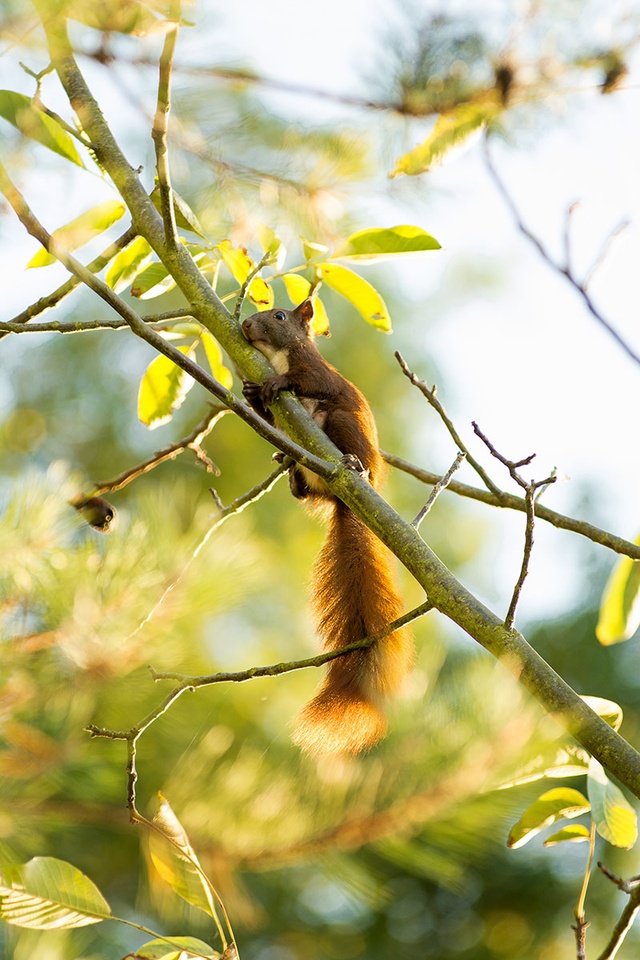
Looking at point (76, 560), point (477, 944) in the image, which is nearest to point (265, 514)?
point (477, 944)

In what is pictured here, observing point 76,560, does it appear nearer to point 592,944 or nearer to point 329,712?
point 329,712

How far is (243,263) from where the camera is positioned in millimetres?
1086

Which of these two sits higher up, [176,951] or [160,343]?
[160,343]

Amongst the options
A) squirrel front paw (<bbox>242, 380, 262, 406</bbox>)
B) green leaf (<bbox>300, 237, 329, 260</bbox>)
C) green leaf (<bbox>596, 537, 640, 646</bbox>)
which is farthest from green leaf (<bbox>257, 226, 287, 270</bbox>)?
green leaf (<bbox>596, 537, 640, 646</bbox>)

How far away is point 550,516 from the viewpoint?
1.04 metres

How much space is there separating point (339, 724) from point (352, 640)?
18 centimetres

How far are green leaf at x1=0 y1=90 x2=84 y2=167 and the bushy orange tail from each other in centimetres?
59

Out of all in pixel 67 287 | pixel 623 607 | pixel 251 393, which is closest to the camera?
pixel 67 287

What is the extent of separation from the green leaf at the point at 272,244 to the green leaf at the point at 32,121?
0.75 feet

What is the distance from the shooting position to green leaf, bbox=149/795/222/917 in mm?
805

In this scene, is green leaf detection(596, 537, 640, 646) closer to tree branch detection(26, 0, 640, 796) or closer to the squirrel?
the squirrel

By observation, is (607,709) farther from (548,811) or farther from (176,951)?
(176,951)

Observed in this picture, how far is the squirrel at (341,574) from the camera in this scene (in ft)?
3.06

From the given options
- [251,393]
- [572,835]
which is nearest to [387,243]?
[251,393]
